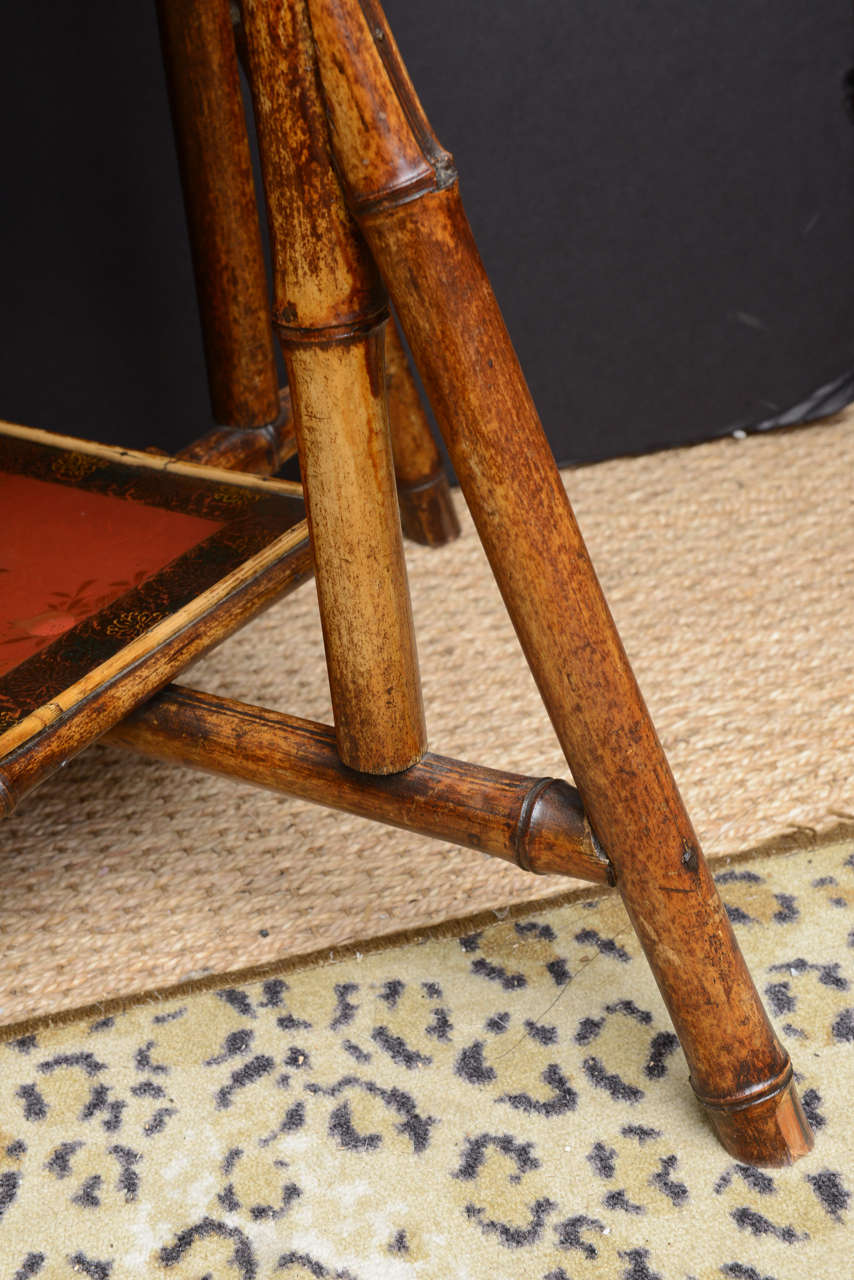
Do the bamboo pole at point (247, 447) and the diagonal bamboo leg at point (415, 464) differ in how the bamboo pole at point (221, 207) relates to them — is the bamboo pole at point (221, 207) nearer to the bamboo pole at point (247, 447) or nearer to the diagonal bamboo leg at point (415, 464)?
→ the bamboo pole at point (247, 447)

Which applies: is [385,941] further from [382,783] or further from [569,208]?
[569,208]

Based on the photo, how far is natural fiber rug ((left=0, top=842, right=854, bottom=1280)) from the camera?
0.73 meters

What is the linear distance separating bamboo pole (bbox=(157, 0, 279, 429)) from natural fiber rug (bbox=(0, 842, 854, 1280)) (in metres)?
0.50

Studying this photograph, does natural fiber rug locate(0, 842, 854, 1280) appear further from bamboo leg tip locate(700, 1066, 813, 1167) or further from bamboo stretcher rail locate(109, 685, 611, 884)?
bamboo stretcher rail locate(109, 685, 611, 884)

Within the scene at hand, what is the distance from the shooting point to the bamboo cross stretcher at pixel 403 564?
649 millimetres

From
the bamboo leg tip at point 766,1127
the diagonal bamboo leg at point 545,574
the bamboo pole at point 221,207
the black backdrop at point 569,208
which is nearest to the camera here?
the diagonal bamboo leg at point 545,574

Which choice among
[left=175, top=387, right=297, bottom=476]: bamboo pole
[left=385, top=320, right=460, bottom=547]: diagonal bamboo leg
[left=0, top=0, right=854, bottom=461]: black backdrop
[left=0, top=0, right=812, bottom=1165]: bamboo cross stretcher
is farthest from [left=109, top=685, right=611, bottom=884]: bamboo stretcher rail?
[left=0, top=0, right=854, bottom=461]: black backdrop

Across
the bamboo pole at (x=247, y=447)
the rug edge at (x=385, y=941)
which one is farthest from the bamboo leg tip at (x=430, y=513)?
the rug edge at (x=385, y=941)

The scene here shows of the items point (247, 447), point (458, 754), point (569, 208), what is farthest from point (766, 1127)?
point (569, 208)

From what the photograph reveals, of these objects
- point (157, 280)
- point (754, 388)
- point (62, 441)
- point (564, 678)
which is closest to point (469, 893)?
point (564, 678)

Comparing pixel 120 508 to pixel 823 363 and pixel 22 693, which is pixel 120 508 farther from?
pixel 823 363

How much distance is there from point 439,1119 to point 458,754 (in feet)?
1.22

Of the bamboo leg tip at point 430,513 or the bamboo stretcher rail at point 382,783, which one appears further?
the bamboo leg tip at point 430,513

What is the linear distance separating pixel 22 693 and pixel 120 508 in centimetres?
23
